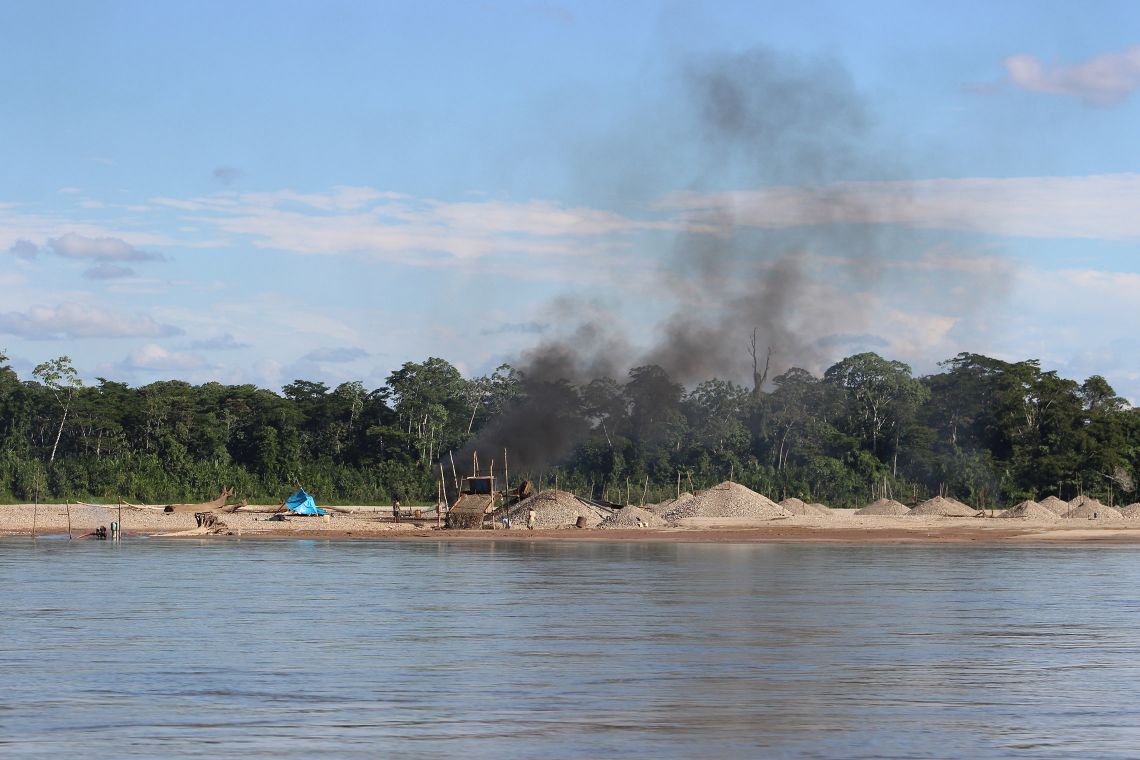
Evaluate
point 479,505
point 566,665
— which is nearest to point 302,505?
point 479,505

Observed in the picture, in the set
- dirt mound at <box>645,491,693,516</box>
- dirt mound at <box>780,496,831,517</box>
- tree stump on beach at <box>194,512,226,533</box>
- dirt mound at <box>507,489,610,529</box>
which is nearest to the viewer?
tree stump on beach at <box>194,512,226,533</box>

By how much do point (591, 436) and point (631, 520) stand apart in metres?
27.3

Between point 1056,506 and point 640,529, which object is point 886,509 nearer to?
point 1056,506

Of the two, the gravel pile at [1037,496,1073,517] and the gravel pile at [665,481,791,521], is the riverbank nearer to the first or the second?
the gravel pile at [665,481,791,521]

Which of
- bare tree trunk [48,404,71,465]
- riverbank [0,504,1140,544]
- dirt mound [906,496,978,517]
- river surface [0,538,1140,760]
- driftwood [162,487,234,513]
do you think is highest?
bare tree trunk [48,404,71,465]

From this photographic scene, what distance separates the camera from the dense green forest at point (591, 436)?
281ft

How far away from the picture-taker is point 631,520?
70.4m

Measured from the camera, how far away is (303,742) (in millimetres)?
14023

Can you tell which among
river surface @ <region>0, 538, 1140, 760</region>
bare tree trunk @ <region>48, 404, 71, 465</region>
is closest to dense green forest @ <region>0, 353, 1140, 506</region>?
bare tree trunk @ <region>48, 404, 71, 465</region>

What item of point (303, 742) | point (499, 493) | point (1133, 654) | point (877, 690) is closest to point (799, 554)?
point (499, 493)

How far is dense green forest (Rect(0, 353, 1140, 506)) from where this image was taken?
8562 centimetres

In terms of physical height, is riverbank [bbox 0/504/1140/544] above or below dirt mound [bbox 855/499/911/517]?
below

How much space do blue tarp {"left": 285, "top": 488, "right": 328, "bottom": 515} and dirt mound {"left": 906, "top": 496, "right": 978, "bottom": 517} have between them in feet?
114

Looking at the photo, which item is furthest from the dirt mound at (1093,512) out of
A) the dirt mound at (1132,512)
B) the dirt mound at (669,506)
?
the dirt mound at (669,506)
